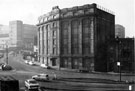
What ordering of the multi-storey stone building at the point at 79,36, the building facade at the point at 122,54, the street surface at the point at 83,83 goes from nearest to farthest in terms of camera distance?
1. the street surface at the point at 83,83
2. the building facade at the point at 122,54
3. the multi-storey stone building at the point at 79,36

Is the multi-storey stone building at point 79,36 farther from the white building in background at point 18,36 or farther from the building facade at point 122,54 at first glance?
the white building in background at point 18,36

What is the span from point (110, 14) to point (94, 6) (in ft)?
43.7

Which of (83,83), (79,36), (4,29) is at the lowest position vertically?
(83,83)

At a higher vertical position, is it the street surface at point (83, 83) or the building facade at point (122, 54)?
the building facade at point (122, 54)

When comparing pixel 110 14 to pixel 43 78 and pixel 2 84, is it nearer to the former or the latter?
pixel 43 78

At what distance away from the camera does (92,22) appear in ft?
198

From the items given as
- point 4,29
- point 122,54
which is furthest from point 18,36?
point 122,54

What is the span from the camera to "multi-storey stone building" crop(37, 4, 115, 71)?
60.2 metres

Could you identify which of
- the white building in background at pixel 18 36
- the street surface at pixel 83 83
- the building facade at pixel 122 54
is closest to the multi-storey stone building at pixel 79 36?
the building facade at pixel 122 54

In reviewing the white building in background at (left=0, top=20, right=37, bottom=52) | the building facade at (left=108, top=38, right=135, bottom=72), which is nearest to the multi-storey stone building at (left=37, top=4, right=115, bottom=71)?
the building facade at (left=108, top=38, right=135, bottom=72)

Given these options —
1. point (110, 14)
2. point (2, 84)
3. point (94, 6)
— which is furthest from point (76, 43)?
point (2, 84)

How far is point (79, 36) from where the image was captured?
63.3 metres

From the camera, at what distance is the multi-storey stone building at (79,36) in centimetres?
6016

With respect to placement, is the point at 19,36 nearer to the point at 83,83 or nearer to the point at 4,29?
the point at 4,29
